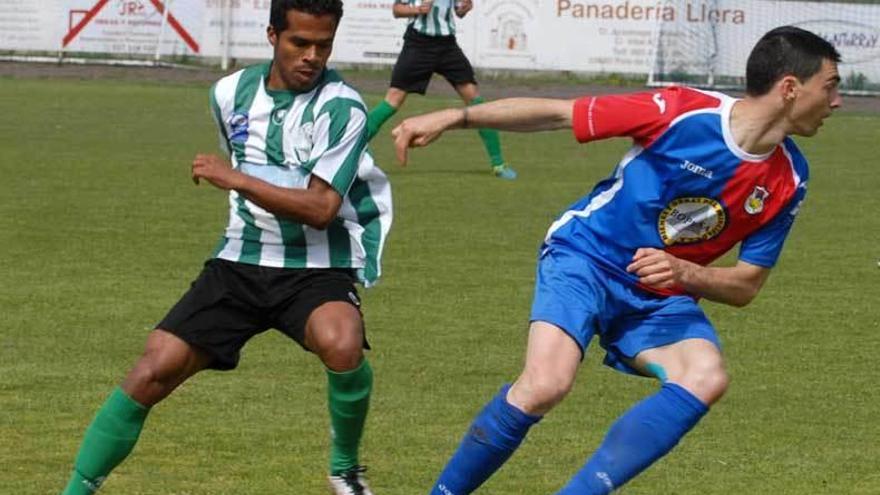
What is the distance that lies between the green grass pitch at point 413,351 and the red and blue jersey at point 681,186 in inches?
39.5

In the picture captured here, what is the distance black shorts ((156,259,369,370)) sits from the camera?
5871 mm

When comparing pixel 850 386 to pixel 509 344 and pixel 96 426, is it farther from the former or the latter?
pixel 96 426

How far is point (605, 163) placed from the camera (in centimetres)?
1769

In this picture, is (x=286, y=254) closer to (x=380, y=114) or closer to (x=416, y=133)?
(x=416, y=133)

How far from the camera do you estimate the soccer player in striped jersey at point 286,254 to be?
5.78m

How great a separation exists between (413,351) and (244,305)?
114 inches

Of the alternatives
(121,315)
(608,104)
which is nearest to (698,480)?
(608,104)

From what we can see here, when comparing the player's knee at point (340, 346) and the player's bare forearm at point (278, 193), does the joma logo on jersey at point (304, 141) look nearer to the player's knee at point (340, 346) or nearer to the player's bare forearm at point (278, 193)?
the player's bare forearm at point (278, 193)

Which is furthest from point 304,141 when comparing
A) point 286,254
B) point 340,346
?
point 340,346

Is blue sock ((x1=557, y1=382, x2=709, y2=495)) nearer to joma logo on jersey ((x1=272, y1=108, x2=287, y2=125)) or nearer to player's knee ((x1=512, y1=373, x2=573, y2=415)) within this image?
player's knee ((x1=512, y1=373, x2=573, y2=415))

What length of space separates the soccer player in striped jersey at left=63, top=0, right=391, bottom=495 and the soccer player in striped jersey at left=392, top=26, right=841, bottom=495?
54 cm

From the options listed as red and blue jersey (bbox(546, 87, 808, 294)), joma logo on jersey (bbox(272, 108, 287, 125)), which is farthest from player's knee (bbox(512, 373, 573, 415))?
joma logo on jersey (bbox(272, 108, 287, 125))

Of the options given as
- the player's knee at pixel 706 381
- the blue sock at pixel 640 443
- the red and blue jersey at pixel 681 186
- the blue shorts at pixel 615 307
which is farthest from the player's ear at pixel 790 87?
the blue sock at pixel 640 443

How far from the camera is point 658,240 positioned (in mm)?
5781
